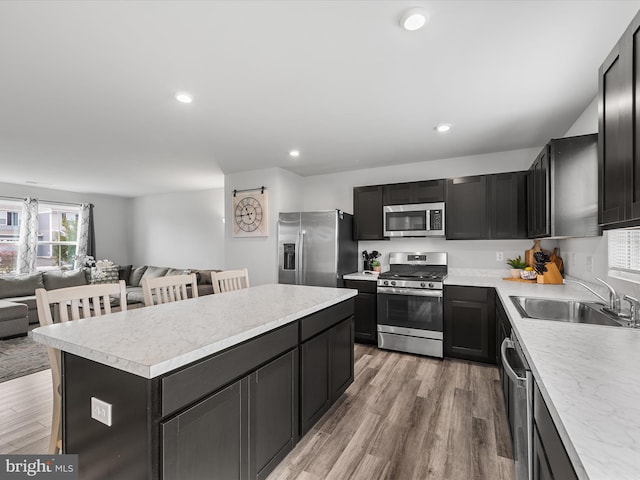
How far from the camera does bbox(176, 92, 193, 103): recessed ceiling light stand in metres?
2.38

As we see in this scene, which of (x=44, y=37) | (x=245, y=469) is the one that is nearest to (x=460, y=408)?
(x=245, y=469)

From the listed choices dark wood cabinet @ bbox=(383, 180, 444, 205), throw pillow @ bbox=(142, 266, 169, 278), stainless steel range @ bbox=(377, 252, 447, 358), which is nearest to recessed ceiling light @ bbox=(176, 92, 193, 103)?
dark wood cabinet @ bbox=(383, 180, 444, 205)

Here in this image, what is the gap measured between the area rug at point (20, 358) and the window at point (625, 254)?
5.18 m

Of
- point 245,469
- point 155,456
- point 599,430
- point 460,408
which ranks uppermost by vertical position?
point 599,430

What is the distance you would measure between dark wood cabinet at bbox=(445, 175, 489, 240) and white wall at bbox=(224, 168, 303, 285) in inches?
91.0

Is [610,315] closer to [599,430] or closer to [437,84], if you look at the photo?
[599,430]

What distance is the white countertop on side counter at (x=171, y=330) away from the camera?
1100 mm

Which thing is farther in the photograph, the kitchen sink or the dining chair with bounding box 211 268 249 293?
the dining chair with bounding box 211 268 249 293

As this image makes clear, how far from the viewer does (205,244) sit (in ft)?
21.8

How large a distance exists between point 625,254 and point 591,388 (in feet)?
5.79

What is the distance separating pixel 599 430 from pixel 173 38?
2.40 m

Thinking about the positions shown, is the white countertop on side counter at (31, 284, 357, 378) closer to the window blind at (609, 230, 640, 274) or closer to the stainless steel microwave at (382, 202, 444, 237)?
the window blind at (609, 230, 640, 274)

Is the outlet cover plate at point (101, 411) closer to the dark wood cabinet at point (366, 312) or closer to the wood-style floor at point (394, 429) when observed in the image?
the wood-style floor at point (394, 429)

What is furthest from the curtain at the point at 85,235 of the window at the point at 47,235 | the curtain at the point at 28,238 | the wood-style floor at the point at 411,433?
the wood-style floor at the point at 411,433
